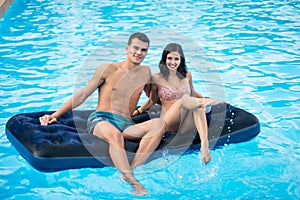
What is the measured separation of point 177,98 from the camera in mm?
4672

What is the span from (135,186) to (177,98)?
43.1 inches

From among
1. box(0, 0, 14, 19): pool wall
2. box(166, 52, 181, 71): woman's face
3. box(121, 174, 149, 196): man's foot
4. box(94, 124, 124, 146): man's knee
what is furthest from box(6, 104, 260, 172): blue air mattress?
box(0, 0, 14, 19): pool wall

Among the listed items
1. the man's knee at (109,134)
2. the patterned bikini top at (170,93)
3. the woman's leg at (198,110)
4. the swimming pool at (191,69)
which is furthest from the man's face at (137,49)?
the swimming pool at (191,69)

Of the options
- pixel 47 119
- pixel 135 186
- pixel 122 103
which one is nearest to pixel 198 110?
pixel 122 103

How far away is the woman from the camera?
14.4 feet

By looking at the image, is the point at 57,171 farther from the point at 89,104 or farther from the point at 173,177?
the point at 89,104

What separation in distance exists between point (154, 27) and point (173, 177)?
17.7 feet

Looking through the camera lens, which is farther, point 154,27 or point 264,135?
point 154,27

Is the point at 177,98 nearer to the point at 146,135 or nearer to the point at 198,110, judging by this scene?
the point at 198,110

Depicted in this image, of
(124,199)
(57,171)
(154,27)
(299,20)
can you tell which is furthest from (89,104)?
(299,20)

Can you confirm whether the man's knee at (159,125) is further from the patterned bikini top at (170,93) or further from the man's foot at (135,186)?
the man's foot at (135,186)

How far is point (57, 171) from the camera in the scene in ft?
13.7

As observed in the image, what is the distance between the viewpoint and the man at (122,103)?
13.8ft

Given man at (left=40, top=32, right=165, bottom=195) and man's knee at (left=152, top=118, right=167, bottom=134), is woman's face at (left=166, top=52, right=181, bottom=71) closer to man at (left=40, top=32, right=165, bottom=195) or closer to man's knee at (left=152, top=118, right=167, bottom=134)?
man at (left=40, top=32, right=165, bottom=195)
